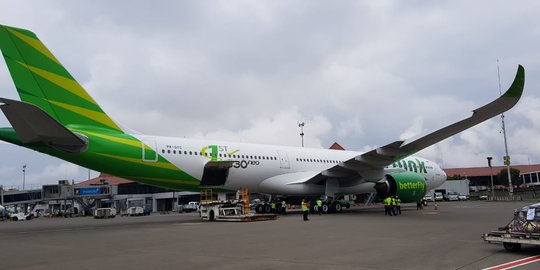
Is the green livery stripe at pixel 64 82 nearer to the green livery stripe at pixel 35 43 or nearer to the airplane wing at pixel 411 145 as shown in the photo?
the green livery stripe at pixel 35 43

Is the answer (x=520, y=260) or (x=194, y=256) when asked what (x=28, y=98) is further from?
(x=520, y=260)

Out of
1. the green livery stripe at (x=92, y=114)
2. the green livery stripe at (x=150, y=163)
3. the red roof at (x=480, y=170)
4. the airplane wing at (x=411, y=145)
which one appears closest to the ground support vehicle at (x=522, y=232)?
the airplane wing at (x=411, y=145)

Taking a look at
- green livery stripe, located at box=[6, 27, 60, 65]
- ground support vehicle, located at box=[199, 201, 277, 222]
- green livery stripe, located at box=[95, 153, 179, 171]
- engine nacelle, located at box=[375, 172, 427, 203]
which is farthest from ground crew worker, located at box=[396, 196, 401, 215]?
green livery stripe, located at box=[6, 27, 60, 65]

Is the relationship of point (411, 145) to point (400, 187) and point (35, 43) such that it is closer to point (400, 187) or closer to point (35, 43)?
point (400, 187)

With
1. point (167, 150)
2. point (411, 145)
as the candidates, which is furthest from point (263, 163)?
point (411, 145)

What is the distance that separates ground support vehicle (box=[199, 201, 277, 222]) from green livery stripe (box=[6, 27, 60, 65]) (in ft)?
29.6

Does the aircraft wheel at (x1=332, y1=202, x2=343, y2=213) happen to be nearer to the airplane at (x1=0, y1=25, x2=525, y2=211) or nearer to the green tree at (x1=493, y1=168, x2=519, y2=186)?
the airplane at (x1=0, y1=25, x2=525, y2=211)

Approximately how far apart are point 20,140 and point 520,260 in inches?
574

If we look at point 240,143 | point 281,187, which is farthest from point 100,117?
point 281,187

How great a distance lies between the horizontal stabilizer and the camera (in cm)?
1268

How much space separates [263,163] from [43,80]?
1102cm

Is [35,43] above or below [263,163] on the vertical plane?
above

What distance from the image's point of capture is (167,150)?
62.6 feet

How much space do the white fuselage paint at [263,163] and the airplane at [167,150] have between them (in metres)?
0.05
